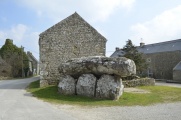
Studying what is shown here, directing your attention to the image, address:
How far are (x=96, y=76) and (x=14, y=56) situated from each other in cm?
3818

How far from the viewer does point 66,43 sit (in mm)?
25688

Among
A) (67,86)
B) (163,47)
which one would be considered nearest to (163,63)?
(163,47)

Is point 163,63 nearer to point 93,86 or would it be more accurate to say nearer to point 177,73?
point 177,73

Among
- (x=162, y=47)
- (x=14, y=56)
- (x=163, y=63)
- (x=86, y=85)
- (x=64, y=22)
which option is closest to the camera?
(x=86, y=85)

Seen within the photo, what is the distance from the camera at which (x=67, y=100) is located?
1677 cm

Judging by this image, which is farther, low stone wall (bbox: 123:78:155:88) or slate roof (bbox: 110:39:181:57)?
slate roof (bbox: 110:39:181:57)

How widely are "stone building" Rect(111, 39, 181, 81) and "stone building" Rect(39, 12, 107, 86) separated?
2092 centimetres

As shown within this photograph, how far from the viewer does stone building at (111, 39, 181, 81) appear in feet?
154

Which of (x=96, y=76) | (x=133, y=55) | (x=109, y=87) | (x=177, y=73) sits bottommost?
(x=109, y=87)

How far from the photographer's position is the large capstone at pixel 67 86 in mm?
18500

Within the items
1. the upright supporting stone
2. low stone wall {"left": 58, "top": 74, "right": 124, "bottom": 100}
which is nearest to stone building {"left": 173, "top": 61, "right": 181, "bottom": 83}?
low stone wall {"left": 58, "top": 74, "right": 124, "bottom": 100}

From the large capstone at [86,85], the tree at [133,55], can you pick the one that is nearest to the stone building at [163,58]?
the tree at [133,55]

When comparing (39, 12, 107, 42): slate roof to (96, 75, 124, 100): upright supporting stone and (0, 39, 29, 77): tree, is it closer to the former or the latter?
(96, 75, 124, 100): upright supporting stone

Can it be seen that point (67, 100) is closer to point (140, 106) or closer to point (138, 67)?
point (140, 106)
